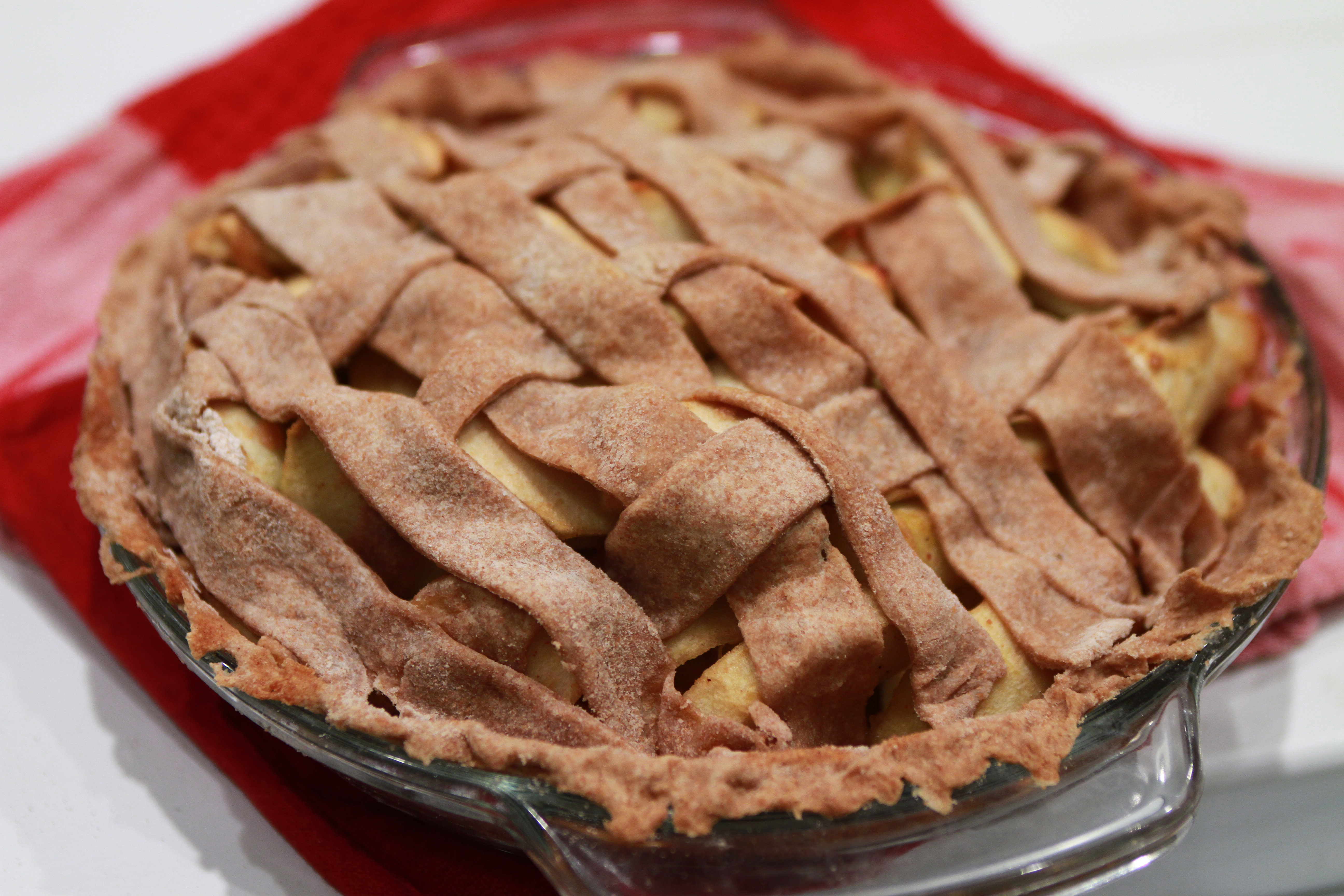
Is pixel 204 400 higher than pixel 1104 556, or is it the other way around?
pixel 204 400

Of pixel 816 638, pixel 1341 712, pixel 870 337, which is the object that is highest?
pixel 870 337

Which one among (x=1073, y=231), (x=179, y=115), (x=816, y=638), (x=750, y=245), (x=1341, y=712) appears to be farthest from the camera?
(x=179, y=115)

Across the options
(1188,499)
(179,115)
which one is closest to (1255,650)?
(1188,499)

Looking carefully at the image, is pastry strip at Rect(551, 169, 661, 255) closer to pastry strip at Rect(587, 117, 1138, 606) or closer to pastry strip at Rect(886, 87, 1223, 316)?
pastry strip at Rect(587, 117, 1138, 606)

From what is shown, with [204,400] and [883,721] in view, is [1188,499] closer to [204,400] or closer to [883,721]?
[883,721]

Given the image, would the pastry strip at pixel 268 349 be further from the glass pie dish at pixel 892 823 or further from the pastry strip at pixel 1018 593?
the pastry strip at pixel 1018 593

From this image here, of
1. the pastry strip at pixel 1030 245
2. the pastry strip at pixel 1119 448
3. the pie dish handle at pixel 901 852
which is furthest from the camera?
the pastry strip at pixel 1030 245

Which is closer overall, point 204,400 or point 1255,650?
point 204,400

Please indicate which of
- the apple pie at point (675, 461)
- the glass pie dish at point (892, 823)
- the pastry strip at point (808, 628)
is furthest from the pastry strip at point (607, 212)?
the glass pie dish at point (892, 823)
